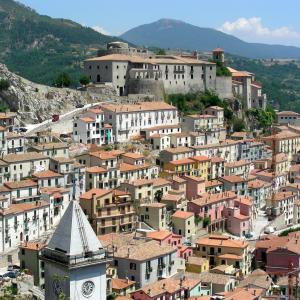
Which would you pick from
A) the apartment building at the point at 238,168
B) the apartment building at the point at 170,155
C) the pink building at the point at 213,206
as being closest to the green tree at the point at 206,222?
the pink building at the point at 213,206

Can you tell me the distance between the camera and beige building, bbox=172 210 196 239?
40.5m

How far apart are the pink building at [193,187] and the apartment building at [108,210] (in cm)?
572

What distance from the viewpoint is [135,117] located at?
168 ft

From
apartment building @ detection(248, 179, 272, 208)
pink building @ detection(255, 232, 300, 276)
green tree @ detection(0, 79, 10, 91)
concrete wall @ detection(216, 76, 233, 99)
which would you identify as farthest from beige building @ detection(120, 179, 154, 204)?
concrete wall @ detection(216, 76, 233, 99)

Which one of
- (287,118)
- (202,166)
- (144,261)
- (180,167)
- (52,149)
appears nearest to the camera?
(144,261)

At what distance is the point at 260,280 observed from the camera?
33.3 m

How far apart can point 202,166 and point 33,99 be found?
12.7 meters

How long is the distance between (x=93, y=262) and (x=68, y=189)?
83.3ft

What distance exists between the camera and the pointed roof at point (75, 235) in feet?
47.2

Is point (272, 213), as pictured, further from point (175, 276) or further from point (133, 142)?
point (175, 276)

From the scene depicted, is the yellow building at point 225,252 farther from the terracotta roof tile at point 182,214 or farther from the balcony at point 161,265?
the balcony at point 161,265

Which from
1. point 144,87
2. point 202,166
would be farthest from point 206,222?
point 144,87

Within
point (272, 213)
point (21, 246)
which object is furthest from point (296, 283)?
point (272, 213)

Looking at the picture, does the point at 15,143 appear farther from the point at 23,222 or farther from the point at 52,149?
the point at 23,222
